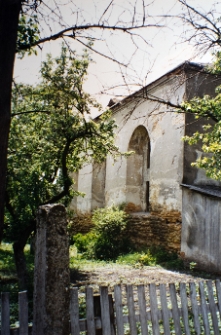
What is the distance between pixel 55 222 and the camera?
2930mm

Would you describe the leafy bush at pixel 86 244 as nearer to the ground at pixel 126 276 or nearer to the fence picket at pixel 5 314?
the ground at pixel 126 276

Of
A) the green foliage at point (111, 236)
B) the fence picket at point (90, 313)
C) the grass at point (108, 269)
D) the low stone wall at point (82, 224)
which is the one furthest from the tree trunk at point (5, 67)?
the low stone wall at point (82, 224)

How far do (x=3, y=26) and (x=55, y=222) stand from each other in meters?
2.91

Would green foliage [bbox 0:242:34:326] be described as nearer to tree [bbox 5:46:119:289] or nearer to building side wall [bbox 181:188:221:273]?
tree [bbox 5:46:119:289]

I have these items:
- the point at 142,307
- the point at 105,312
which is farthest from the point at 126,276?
the point at 105,312

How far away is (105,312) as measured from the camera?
3.40 metres

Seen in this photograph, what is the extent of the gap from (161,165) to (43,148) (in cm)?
481

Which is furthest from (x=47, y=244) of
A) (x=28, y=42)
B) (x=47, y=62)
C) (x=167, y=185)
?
(x=167, y=185)

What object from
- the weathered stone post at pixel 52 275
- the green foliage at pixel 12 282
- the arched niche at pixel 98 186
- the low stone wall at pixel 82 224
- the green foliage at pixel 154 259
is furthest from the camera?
the arched niche at pixel 98 186

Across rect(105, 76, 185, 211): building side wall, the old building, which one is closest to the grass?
the old building

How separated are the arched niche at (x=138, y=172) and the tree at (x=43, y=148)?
15.5 feet

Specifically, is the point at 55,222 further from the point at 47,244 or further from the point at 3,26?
the point at 3,26

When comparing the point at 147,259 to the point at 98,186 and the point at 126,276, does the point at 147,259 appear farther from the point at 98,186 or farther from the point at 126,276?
the point at 98,186

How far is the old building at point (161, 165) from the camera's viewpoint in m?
10.6
